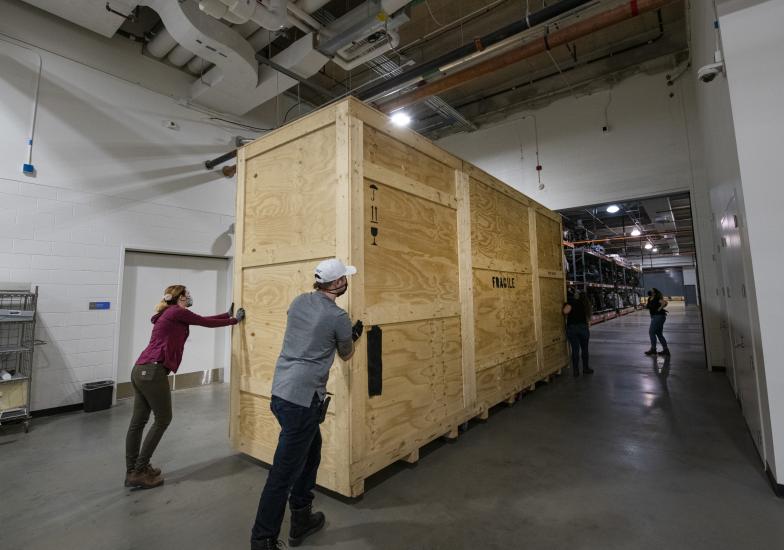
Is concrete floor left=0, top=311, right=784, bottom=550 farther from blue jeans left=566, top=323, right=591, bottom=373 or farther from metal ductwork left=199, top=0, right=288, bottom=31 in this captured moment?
metal ductwork left=199, top=0, right=288, bottom=31

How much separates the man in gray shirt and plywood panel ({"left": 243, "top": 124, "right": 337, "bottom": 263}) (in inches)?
29.9

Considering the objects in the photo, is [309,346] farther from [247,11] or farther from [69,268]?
[69,268]

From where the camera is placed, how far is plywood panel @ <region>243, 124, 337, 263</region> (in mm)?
3080

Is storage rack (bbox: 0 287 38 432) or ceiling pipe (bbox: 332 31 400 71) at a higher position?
ceiling pipe (bbox: 332 31 400 71)

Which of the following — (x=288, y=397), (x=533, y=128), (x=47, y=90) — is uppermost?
(x=533, y=128)

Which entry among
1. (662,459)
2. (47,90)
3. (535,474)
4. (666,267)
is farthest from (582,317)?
(666,267)

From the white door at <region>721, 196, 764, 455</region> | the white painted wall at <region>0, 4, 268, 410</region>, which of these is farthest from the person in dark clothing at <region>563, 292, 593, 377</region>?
the white painted wall at <region>0, 4, 268, 410</region>

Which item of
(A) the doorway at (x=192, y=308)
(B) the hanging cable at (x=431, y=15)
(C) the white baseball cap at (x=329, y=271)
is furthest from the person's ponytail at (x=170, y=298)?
(B) the hanging cable at (x=431, y=15)

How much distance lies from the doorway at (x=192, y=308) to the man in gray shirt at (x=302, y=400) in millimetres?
5421

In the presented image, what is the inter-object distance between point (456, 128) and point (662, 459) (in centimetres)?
900

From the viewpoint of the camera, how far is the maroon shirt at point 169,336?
312cm

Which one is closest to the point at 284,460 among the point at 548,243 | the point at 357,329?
the point at 357,329

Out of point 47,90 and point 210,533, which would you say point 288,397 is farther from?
point 47,90

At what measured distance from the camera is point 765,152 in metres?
2.74
